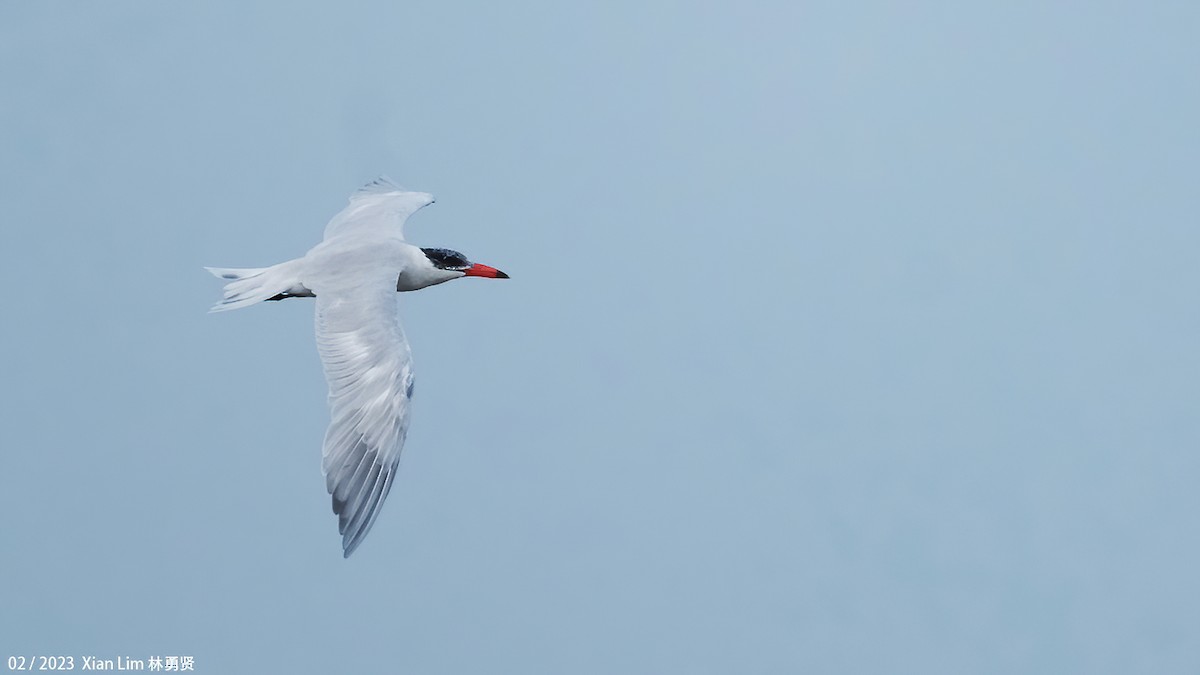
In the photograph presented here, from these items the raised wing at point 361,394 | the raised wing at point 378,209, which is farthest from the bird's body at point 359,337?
the raised wing at point 378,209

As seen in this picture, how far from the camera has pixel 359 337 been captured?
23.4 ft

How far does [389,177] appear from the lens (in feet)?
32.6

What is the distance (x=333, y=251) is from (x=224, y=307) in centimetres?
74

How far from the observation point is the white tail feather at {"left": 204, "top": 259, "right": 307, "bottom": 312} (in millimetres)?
7504

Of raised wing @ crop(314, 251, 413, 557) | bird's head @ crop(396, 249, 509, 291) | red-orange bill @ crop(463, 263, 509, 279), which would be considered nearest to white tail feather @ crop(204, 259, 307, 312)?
raised wing @ crop(314, 251, 413, 557)

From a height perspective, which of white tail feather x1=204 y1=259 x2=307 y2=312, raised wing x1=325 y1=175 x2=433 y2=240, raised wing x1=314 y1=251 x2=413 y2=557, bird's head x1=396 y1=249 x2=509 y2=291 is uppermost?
raised wing x1=325 y1=175 x2=433 y2=240

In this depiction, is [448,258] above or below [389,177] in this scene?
below

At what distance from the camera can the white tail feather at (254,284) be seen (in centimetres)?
750

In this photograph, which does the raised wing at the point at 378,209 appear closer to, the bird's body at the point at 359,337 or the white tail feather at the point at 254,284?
the bird's body at the point at 359,337

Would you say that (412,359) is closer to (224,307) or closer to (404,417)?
(404,417)

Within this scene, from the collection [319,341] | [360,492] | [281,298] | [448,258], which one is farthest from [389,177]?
[360,492]

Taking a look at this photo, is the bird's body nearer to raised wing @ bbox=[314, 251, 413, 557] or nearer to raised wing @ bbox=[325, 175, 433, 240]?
raised wing @ bbox=[314, 251, 413, 557]

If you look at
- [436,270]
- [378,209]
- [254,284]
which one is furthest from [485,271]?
[254,284]

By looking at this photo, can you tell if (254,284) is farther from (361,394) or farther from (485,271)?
(485,271)
